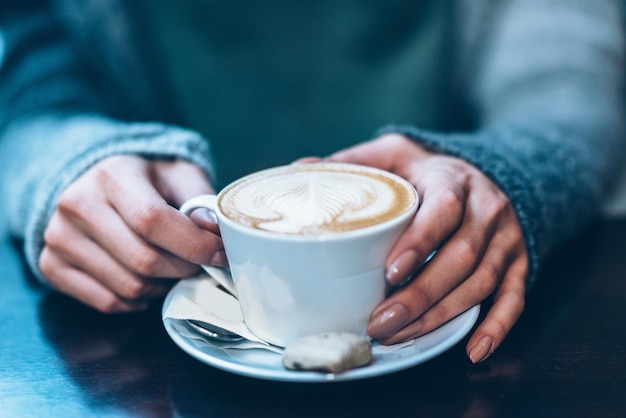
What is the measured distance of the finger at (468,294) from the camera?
0.49 m

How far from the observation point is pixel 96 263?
604 mm

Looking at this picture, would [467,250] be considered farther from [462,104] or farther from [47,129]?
[462,104]

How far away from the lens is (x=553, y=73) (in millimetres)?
1047

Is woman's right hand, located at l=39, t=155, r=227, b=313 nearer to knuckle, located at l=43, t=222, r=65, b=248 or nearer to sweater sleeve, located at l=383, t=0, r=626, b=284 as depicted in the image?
knuckle, located at l=43, t=222, r=65, b=248

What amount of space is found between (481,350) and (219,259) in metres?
0.25

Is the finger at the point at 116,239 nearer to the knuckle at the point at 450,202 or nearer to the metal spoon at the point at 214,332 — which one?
the metal spoon at the point at 214,332

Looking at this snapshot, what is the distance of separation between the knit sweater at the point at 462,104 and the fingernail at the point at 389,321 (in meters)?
0.21

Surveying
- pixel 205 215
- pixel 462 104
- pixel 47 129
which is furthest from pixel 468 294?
pixel 462 104

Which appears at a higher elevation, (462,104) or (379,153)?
(379,153)

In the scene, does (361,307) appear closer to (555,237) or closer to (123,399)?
(123,399)

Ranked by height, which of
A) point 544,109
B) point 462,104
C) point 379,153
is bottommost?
point 462,104

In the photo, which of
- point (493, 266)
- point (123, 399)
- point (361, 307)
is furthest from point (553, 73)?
point (123, 399)

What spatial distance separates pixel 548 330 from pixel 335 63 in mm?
755


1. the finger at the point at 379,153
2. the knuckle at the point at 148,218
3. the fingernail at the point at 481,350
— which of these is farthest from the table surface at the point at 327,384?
the finger at the point at 379,153
